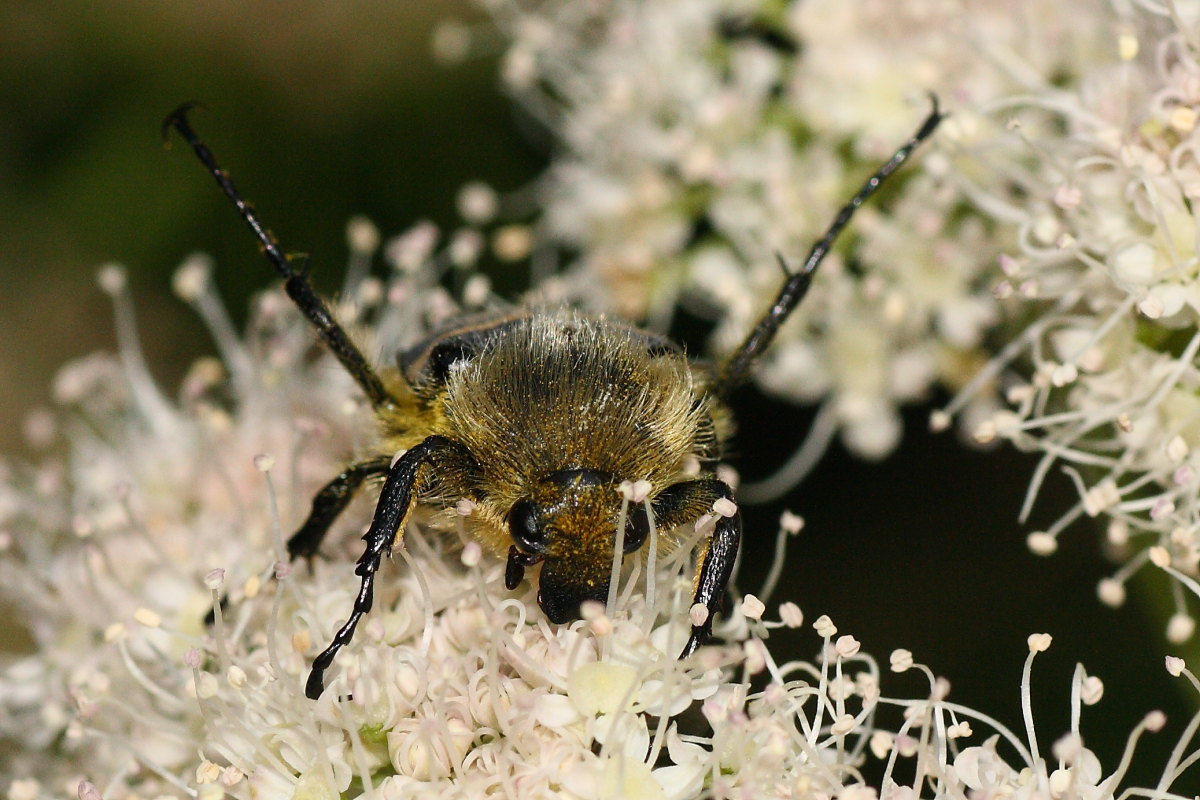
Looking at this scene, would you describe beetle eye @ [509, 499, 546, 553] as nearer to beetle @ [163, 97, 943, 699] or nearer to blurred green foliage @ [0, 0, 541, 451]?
beetle @ [163, 97, 943, 699]

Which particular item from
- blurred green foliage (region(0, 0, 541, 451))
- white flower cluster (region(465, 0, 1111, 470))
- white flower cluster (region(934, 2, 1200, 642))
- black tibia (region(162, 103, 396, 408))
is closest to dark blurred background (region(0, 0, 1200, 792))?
blurred green foliage (region(0, 0, 541, 451))

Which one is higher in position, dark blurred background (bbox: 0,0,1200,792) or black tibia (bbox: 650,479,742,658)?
dark blurred background (bbox: 0,0,1200,792)

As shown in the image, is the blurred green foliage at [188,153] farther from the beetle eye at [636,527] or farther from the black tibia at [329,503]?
the beetle eye at [636,527]

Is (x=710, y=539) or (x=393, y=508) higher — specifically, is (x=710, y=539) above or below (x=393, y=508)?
below

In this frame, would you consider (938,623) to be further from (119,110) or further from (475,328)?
(119,110)

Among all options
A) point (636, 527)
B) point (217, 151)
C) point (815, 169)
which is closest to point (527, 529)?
point (636, 527)

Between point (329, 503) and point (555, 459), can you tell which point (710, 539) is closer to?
point (555, 459)

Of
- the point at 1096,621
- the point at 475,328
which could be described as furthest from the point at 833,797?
the point at 1096,621
